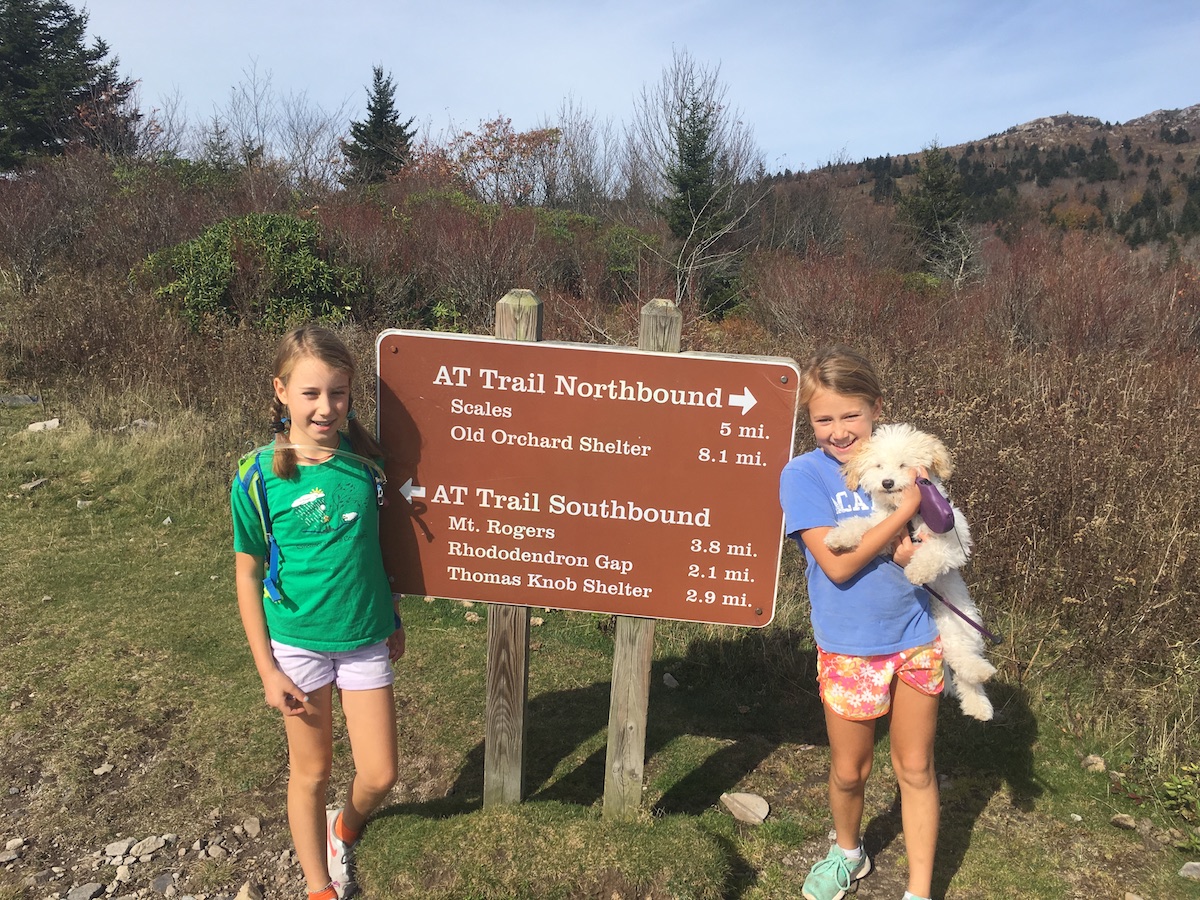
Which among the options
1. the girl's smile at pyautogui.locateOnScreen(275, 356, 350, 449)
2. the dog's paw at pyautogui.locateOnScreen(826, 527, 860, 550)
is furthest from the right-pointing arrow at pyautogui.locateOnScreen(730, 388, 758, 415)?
the girl's smile at pyautogui.locateOnScreen(275, 356, 350, 449)

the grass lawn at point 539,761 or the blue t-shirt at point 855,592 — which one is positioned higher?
the blue t-shirt at point 855,592

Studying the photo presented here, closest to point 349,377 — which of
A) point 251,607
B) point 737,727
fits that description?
point 251,607

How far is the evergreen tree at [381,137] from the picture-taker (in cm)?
2789

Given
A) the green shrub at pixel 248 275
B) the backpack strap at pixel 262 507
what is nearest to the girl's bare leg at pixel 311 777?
the backpack strap at pixel 262 507

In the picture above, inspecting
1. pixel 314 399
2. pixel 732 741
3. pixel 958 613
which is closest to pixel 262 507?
pixel 314 399

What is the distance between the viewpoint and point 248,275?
376 inches

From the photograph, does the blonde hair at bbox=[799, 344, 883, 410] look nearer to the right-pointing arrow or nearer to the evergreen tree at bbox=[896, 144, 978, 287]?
the right-pointing arrow

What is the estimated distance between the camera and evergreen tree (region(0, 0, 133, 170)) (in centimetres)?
2423

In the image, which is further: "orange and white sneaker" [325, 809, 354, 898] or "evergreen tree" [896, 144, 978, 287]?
"evergreen tree" [896, 144, 978, 287]

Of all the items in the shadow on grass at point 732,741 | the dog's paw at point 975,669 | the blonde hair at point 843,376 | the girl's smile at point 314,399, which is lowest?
the shadow on grass at point 732,741

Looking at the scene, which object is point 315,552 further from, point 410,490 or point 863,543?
point 863,543

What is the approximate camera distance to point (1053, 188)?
4947cm

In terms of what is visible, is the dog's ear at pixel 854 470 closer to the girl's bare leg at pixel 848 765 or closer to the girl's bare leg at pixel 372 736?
the girl's bare leg at pixel 848 765

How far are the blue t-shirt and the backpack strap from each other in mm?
1376
